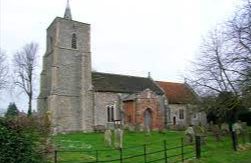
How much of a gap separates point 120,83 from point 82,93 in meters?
7.21

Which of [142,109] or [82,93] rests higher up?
[82,93]

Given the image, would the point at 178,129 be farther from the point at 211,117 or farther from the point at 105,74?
the point at 105,74

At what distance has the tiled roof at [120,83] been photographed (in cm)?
5299

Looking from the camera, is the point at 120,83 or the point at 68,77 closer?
the point at 68,77

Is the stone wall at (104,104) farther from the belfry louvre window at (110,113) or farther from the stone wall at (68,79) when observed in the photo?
the stone wall at (68,79)

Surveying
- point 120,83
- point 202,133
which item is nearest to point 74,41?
point 120,83

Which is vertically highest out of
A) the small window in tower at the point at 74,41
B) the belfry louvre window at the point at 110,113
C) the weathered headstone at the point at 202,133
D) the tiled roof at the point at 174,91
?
the small window in tower at the point at 74,41

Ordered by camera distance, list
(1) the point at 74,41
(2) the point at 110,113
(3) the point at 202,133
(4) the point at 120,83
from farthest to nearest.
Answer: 1. (4) the point at 120,83
2. (1) the point at 74,41
3. (2) the point at 110,113
4. (3) the point at 202,133

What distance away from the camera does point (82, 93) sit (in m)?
50.4

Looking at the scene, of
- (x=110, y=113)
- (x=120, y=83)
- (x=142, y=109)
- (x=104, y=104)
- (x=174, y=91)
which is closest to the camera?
(x=142, y=109)

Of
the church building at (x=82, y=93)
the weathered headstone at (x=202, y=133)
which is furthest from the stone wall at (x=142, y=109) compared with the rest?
the weathered headstone at (x=202, y=133)

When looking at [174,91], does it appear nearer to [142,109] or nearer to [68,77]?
[142,109]

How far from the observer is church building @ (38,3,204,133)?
163 feet

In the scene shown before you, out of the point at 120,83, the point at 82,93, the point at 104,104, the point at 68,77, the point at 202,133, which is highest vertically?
the point at 68,77
